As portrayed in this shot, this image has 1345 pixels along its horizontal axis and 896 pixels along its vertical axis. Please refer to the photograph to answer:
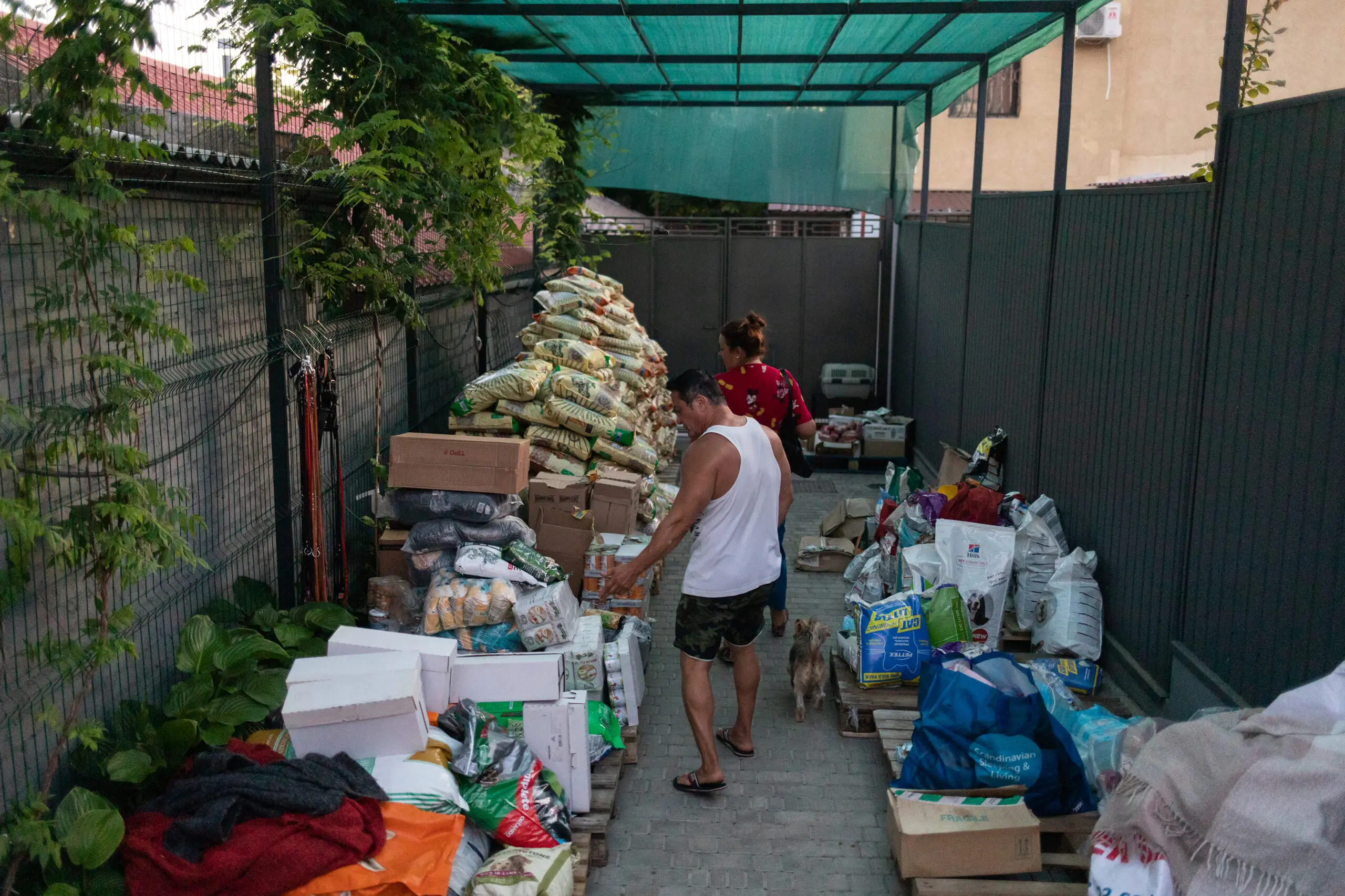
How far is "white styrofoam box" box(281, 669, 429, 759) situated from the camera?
4.00m

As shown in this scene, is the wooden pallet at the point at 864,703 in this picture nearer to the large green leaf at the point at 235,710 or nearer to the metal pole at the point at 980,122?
the large green leaf at the point at 235,710

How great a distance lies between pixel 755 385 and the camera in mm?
6840

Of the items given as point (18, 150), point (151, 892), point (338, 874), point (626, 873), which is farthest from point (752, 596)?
point (18, 150)

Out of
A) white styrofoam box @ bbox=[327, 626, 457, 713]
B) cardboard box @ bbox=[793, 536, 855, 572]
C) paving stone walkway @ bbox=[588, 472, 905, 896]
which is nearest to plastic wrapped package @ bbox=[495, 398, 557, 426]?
paving stone walkway @ bbox=[588, 472, 905, 896]

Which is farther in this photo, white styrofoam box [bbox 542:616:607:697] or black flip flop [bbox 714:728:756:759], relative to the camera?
black flip flop [bbox 714:728:756:759]

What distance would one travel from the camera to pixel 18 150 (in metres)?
3.15

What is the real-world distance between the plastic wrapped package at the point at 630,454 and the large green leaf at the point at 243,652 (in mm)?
3455

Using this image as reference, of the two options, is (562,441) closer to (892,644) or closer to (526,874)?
(892,644)

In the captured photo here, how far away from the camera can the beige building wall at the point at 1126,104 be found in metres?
19.3

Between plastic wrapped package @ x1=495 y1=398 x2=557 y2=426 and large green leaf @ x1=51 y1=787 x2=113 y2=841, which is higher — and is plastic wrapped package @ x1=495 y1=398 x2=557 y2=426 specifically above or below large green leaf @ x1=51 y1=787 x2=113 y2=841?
above

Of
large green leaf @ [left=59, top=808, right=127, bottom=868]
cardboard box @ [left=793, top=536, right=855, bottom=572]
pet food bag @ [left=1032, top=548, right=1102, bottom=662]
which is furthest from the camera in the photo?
cardboard box @ [left=793, top=536, right=855, bottom=572]

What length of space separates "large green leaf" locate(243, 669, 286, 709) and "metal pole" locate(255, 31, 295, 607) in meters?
1.08

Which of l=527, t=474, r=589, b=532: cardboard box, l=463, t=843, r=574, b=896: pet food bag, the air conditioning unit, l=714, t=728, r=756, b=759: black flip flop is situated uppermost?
the air conditioning unit

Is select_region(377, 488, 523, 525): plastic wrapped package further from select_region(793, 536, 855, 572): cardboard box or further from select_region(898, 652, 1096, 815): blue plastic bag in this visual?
select_region(793, 536, 855, 572): cardboard box
